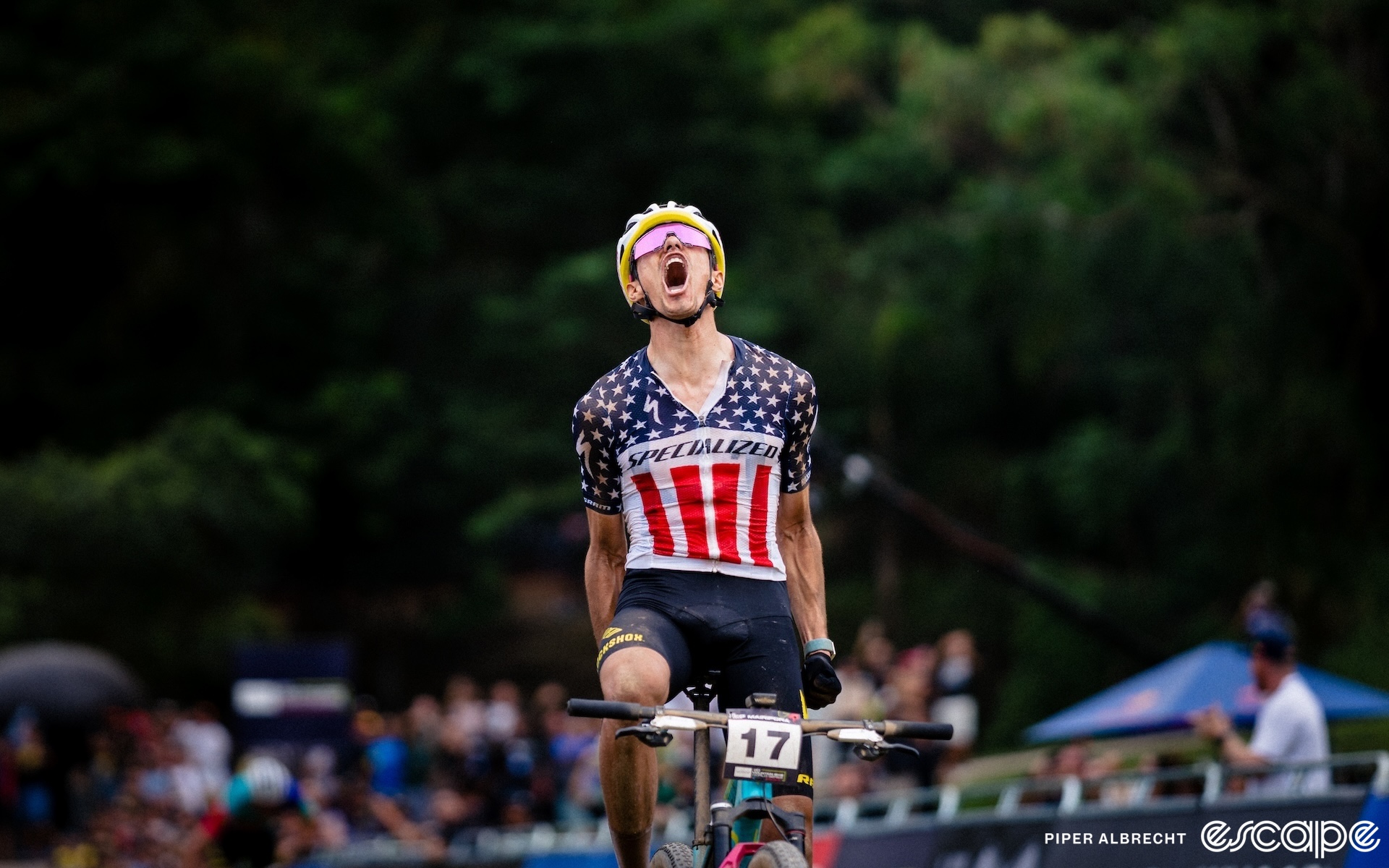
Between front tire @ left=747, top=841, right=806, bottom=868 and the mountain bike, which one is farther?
the mountain bike

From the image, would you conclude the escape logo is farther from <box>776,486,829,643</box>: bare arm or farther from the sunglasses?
the sunglasses

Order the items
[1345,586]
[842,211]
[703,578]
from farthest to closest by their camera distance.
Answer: [842,211] → [1345,586] → [703,578]

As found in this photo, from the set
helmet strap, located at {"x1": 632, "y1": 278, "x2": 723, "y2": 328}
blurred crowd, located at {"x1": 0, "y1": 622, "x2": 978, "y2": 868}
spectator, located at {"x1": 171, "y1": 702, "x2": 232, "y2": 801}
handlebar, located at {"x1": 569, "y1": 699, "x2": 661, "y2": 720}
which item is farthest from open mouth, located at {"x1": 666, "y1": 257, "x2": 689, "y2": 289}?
spectator, located at {"x1": 171, "y1": 702, "x2": 232, "y2": 801}

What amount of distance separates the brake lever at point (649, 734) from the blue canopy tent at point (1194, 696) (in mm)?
7547

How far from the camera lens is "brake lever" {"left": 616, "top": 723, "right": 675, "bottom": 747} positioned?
21.6ft

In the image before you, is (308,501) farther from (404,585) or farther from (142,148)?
(142,148)

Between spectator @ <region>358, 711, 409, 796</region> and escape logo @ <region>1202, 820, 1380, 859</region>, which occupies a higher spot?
spectator @ <region>358, 711, 409, 796</region>

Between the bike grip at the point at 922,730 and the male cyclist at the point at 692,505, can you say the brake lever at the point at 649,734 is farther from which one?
the bike grip at the point at 922,730

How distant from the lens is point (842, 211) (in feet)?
146

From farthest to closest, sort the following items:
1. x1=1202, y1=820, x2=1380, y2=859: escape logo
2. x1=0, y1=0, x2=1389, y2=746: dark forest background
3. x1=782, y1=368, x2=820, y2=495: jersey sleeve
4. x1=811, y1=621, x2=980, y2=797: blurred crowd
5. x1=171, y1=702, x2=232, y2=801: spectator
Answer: x1=0, y1=0, x2=1389, y2=746: dark forest background < x1=171, y1=702, x2=232, y2=801: spectator < x1=811, y1=621, x2=980, y2=797: blurred crowd < x1=1202, y1=820, x2=1380, y2=859: escape logo < x1=782, y1=368, x2=820, y2=495: jersey sleeve

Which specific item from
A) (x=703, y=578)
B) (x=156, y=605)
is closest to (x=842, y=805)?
(x=703, y=578)

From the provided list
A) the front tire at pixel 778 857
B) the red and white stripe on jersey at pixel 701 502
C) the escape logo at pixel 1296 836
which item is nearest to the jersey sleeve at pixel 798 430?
the red and white stripe on jersey at pixel 701 502

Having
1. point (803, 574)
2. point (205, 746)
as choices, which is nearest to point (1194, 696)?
point (803, 574)

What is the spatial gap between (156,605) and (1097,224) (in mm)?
17829
